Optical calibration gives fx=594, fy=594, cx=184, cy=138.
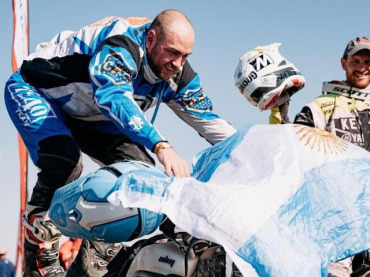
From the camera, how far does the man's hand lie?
81.5 inches

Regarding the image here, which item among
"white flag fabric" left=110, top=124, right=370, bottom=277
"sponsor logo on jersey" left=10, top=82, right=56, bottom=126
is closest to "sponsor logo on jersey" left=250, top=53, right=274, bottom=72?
"white flag fabric" left=110, top=124, right=370, bottom=277

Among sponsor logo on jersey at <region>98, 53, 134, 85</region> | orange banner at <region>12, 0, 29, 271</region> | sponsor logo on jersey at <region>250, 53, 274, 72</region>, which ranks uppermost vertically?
sponsor logo on jersey at <region>250, 53, 274, 72</region>

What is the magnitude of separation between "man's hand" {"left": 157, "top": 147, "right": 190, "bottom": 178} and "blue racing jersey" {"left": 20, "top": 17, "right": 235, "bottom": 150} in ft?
2.13

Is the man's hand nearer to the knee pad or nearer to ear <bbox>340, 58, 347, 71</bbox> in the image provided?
the knee pad

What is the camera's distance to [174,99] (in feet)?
12.6

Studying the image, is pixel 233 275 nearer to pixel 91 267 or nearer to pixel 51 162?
pixel 91 267

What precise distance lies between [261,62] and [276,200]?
1.13m

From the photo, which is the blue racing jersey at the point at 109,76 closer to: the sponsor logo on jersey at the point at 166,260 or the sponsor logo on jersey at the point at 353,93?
the sponsor logo on jersey at the point at 353,93

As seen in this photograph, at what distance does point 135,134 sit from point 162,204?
1055 millimetres

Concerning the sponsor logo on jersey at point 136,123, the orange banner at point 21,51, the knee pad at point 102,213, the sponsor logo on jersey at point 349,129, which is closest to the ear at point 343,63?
the sponsor logo on jersey at point 349,129

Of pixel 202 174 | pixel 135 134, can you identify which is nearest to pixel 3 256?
pixel 135 134

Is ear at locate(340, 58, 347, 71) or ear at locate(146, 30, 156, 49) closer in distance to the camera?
ear at locate(146, 30, 156, 49)

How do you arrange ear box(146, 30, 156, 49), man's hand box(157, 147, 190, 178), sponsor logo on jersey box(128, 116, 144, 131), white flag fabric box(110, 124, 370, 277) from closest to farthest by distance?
white flag fabric box(110, 124, 370, 277), man's hand box(157, 147, 190, 178), sponsor logo on jersey box(128, 116, 144, 131), ear box(146, 30, 156, 49)

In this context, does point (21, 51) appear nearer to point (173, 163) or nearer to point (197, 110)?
point (197, 110)
